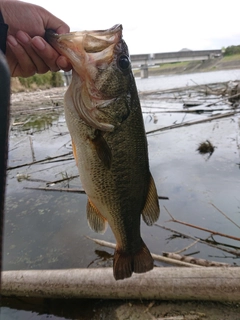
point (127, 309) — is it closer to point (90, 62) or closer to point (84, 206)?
point (90, 62)

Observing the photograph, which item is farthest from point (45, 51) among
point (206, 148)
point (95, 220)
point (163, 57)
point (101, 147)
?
point (163, 57)

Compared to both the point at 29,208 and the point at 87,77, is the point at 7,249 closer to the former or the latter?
the point at 29,208

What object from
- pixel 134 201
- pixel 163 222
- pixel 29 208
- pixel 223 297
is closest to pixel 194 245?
pixel 163 222

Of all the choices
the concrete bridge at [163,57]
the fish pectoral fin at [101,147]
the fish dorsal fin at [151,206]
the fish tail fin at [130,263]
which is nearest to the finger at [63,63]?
the fish pectoral fin at [101,147]

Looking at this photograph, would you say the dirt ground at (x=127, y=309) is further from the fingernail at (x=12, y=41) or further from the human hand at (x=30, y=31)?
the fingernail at (x=12, y=41)

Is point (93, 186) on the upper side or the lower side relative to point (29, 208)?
upper

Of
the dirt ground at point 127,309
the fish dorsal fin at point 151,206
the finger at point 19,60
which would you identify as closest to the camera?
the finger at point 19,60
